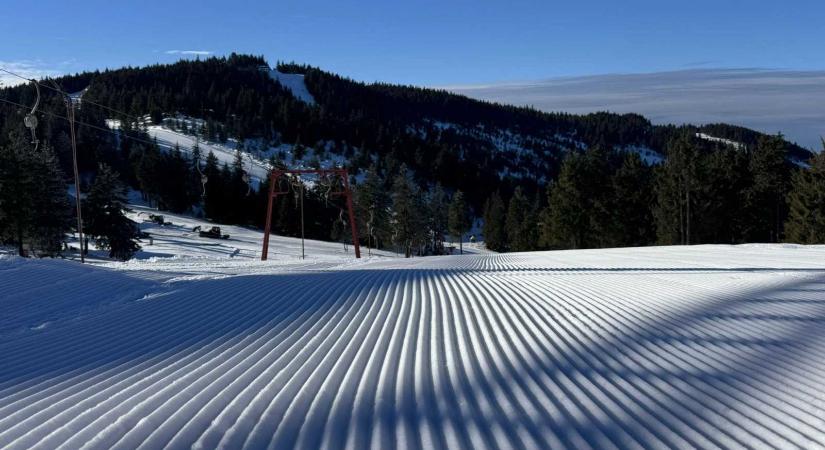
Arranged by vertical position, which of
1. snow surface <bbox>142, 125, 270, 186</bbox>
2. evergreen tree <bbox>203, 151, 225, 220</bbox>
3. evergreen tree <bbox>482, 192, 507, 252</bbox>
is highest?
snow surface <bbox>142, 125, 270, 186</bbox>

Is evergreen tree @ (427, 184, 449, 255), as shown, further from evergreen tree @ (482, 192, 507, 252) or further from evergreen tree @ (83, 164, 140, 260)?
evergreen tree @ (83, 164, 140, 260)

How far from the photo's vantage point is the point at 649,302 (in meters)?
10.9

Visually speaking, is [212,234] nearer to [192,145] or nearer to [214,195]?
[214,195]

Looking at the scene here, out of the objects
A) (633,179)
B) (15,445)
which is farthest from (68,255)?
(15,445)

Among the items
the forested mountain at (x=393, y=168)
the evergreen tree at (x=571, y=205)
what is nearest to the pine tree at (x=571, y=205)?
the evergreen tree at (x=571, y=205)

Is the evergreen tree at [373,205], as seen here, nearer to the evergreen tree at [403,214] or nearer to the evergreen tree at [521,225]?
the evergreen tree at [403,214]

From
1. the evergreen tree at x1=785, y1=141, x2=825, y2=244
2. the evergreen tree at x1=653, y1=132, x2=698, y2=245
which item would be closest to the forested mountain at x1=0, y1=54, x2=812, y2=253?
the evergreen tree at x1=653, y1=132, x2=698, y2=245

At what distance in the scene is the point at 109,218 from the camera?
41906mm

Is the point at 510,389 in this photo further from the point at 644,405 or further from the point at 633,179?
the point at 633,179

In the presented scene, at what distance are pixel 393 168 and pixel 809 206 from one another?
81.4 meters

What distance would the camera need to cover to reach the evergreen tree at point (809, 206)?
119 ft

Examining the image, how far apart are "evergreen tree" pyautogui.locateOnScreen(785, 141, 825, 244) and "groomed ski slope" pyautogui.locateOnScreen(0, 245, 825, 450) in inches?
1103

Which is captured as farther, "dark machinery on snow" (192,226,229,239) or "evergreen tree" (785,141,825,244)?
"dark machinery on snow" (192,226,229,239)

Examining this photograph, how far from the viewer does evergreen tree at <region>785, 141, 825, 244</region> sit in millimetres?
36312
